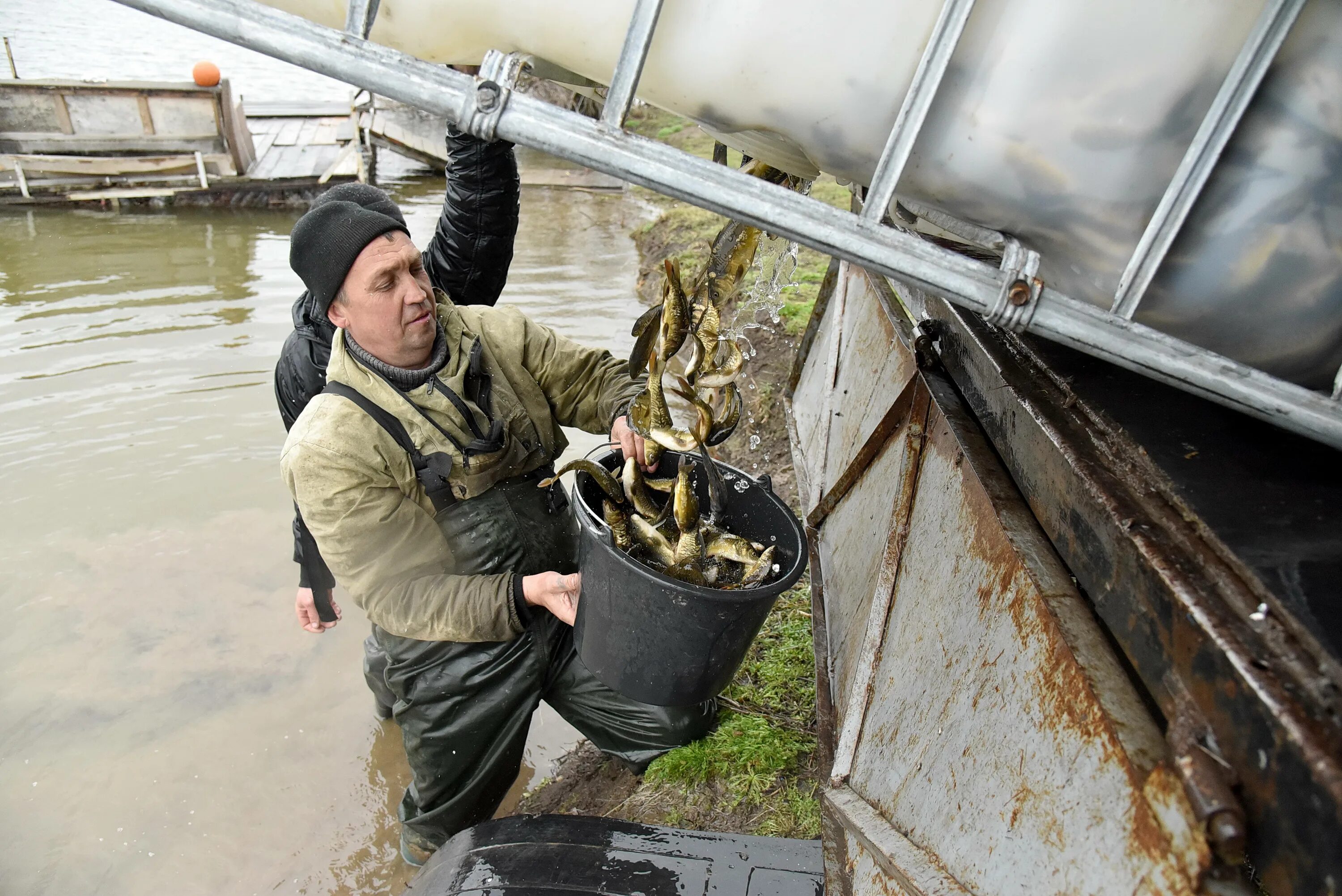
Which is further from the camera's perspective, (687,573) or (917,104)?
(687,573)

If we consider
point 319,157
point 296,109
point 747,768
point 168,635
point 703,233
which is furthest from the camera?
point 296,109

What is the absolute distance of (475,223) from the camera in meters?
2.95

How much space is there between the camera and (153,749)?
349 centimetres

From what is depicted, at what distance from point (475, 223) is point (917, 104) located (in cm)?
213

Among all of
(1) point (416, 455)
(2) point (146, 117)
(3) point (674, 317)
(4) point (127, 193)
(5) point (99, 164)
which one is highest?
(3) point (674, 317)

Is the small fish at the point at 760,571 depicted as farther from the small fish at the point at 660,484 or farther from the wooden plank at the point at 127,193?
the wooden plank at the point at 127,193

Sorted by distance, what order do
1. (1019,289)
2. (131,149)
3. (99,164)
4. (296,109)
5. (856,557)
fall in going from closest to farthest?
(1019,289), (856,557), (99,164), (131,149), (296,109)

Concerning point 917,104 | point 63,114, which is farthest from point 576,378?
point 63,114

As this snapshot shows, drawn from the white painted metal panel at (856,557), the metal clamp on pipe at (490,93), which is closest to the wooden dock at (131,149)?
the white painted metal panel at (856,557)

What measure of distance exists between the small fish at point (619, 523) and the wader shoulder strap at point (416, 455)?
546mm

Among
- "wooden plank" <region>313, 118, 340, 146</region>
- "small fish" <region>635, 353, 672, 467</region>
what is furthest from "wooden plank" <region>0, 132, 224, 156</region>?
"small fish" <region>635, 353, 672, 467</region>

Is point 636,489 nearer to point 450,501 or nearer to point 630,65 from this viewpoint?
point 450,501

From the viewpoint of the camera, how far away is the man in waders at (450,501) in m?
2.29

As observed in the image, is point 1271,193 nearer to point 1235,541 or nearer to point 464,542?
point 1235,541
